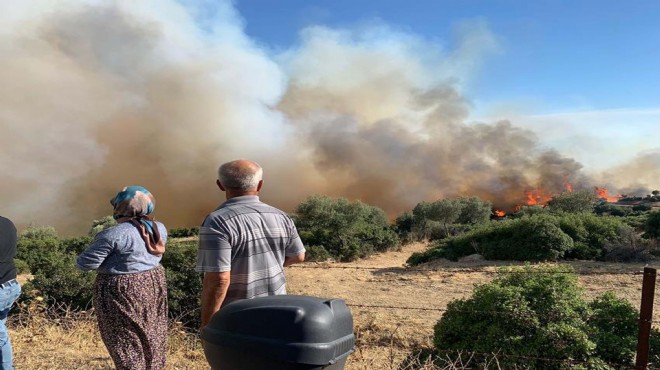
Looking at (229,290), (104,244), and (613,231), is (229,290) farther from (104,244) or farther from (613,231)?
(613,231)

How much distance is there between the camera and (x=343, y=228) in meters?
21.2

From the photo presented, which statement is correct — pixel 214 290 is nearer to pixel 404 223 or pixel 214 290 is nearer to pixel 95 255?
pixel 95 255

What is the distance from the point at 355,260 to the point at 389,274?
13.6ft

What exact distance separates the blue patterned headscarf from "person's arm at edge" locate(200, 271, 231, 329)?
29.6 inches

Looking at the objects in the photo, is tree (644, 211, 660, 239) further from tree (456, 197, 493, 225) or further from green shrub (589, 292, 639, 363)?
tree (456, 197, 493, 225)

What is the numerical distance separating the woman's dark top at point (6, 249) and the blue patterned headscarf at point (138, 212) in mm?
746

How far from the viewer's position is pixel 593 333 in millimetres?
4156

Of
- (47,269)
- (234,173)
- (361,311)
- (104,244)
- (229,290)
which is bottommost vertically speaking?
(361,311)

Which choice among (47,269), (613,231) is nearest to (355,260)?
(613,231)

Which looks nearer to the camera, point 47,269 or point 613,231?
point 47,269

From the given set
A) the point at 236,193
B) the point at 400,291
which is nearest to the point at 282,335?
the point at 236,193

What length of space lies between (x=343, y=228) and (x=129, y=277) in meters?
18.7

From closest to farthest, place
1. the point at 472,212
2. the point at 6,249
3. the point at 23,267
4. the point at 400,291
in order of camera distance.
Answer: the point at 6,249, the point at 400,291, the point at 23,267, the point at 472,212

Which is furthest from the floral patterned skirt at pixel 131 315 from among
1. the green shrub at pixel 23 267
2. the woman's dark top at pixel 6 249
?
the green shrub at pixel 23 267
